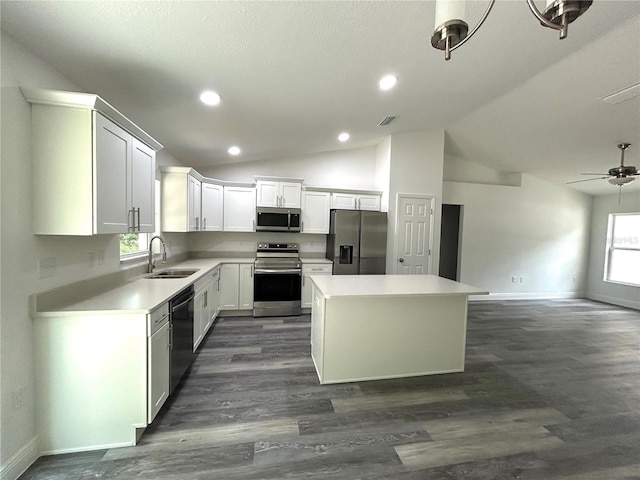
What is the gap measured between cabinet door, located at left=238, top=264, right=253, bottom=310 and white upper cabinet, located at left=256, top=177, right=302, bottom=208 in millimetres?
1120

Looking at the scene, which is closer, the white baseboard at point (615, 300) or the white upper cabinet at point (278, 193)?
the white upper cabinet at point (278, 193)

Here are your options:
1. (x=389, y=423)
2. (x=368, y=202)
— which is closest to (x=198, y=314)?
(x=389, y=423)

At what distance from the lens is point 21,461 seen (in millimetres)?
1539

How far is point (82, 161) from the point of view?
1608mm

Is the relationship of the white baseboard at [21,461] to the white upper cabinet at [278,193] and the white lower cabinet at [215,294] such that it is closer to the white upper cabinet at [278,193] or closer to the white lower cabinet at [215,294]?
the white lower cabinet at [215,294]

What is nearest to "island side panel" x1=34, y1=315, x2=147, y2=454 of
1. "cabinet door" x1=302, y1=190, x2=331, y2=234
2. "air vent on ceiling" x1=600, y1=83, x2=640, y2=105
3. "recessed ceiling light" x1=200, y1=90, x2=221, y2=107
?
"recessed ceiling light" x1=200, y1=90, x2=221, y2=107

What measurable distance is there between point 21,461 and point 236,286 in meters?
2.79

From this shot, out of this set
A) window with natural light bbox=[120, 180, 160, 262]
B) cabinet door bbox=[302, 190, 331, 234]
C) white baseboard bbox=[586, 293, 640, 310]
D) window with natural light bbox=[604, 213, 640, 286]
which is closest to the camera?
window with natural light bbox=[120, 180, 160, 262]

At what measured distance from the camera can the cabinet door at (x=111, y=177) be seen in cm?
165

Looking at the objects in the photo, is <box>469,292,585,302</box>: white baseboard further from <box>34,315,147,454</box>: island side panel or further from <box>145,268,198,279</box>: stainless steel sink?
<box>34,315,147,454</box>: island side panel

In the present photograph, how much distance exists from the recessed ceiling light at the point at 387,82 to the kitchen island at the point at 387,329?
210 cm

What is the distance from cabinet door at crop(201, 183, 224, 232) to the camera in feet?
13.5

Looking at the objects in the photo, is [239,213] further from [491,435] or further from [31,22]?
[491,435]

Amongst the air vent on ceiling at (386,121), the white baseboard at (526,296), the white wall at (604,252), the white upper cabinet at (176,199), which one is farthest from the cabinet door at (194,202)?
the white wall at (604,252)
